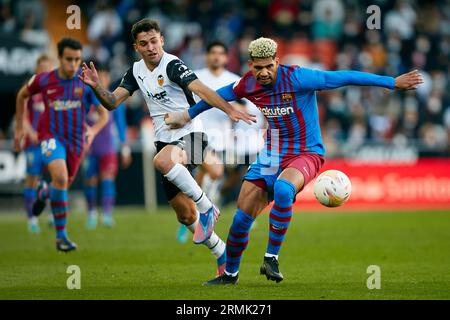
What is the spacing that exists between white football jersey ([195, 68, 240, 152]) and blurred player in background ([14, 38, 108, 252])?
2456 mm

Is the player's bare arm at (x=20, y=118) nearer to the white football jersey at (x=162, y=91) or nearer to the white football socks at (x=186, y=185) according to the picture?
the white football jersey at (x=162, y=91)

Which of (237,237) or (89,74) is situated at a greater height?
(89,74)

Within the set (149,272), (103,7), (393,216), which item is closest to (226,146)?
(393,216)

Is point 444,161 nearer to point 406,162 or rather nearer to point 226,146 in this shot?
point 406,162

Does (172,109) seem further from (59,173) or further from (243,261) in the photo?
(59,173)

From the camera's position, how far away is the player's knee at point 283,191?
27.1 feet

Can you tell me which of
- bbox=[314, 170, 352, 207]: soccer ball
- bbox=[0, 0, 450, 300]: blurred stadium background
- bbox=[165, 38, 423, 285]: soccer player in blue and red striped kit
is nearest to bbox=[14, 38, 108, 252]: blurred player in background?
bbox=[165, 38, 423, 285]: soccer player in blue and red striped kit

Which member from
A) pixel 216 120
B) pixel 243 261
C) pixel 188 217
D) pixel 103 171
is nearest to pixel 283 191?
pixel 188 217

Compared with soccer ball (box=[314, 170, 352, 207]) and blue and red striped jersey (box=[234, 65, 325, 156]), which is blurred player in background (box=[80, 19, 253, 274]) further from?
soccer ball (box=[314, 170, 352, 207])

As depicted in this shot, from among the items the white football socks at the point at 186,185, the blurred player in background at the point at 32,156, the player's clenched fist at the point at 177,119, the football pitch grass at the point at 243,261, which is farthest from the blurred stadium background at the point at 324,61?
the player's clenched fist at the point at 177,119

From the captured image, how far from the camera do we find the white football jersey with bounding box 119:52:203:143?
30.5 feet

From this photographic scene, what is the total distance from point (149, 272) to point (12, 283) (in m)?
1.50
